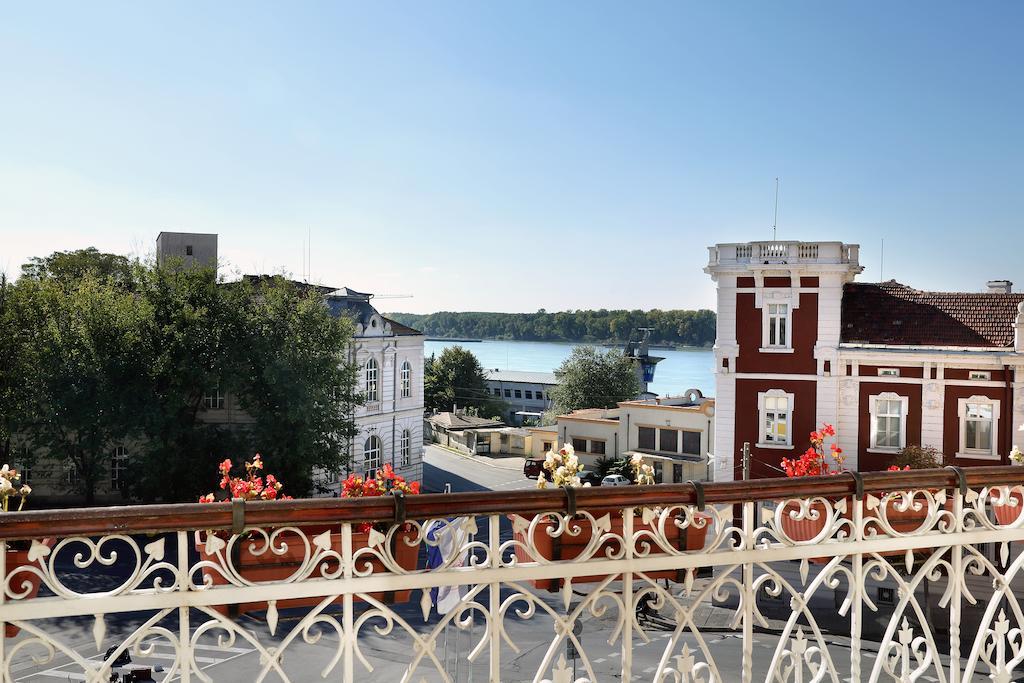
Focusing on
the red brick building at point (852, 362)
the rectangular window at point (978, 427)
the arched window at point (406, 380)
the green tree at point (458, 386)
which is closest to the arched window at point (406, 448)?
the arched window at point (406, 380)

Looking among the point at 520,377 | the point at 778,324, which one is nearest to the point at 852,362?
the point at 778,324

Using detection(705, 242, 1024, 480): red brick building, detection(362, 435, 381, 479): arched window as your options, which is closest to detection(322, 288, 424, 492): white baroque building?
detection(362, 435, 381, 479): arched window

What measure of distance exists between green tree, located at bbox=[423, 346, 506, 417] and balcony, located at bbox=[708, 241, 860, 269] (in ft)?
101

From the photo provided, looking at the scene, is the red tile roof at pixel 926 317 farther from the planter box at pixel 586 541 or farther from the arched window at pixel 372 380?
the planter box at pixel 586 541

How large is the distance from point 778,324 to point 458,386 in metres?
31.8

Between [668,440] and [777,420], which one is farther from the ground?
[777,420]

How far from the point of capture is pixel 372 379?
851 inches

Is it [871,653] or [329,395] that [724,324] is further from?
[329,395]

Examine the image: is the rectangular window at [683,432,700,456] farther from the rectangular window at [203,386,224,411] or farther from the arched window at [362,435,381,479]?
the rectangular window at [203,386,224,411]

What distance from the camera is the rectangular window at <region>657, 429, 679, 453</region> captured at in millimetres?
23984

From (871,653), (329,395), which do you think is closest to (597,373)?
(329,395)

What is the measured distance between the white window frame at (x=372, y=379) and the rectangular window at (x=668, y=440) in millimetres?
8463

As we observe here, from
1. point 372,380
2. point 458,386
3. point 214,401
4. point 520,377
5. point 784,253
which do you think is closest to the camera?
point 784,253

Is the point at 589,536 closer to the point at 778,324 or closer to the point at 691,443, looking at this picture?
the point at 778,324
